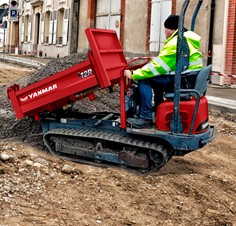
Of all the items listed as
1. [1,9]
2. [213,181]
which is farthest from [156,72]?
[1,9]

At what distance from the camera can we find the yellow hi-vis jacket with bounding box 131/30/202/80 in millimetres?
5668

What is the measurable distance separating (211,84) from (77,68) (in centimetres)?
1173

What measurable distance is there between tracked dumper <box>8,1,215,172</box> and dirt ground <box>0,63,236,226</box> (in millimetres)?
252

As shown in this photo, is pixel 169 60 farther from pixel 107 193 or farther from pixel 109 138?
pixel 107 193

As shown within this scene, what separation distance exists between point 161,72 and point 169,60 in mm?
181

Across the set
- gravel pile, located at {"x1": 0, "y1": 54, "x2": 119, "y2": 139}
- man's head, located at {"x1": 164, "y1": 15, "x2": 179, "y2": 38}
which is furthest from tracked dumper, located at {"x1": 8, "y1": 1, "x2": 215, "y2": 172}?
gravel pile, located at {"x1": 0, "y1": 54, "x2": 119, "y2": 139}

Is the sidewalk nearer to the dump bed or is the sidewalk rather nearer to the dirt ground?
the dirt ground

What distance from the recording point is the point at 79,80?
20.2 feet

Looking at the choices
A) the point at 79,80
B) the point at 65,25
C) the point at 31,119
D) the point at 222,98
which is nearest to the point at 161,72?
the point at 79,80

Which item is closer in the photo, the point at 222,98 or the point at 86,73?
the point at 86,73

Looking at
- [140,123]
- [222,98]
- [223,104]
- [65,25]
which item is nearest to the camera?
[140,123]

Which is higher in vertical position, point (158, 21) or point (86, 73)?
point (158, 21)

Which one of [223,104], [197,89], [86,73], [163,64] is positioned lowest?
[223,104]

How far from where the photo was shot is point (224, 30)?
16.6m
